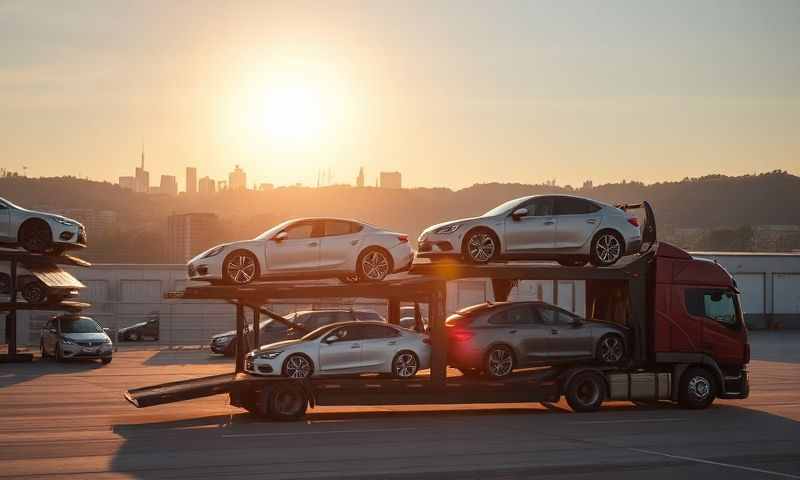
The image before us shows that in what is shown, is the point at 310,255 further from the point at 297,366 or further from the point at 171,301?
the point at 171,301

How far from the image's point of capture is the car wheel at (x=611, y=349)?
2184 centimetres

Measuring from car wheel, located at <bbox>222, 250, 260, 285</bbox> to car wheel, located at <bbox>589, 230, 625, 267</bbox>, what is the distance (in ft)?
23.0

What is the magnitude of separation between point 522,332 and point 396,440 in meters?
5.01

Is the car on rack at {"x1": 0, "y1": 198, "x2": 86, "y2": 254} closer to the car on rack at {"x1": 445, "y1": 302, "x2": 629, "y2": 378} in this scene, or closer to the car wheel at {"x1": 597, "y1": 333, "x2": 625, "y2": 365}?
the car on rack at {"x1": 445, "y1": 302, "x2": 629, "y2": 378}

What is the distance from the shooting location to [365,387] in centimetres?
1959

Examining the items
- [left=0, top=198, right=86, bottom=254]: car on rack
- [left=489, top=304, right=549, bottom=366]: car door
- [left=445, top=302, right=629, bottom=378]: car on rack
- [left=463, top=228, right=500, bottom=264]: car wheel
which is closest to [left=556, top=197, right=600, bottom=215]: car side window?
[left=463, top=228, right=500, bottom=264]: car wheel

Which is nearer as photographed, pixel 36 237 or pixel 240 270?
pixel 240 270

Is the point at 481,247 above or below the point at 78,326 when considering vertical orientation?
above

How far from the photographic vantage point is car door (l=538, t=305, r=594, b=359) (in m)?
21.4

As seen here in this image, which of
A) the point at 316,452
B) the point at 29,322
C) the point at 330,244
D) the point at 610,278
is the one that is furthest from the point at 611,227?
the point at 29,322

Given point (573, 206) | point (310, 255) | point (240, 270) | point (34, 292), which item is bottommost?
point (34, 292)

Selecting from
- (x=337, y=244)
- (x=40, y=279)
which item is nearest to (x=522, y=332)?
(x=337, y=244)

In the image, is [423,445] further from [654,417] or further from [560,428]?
[654,417]

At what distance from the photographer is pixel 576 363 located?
21.5 metres
